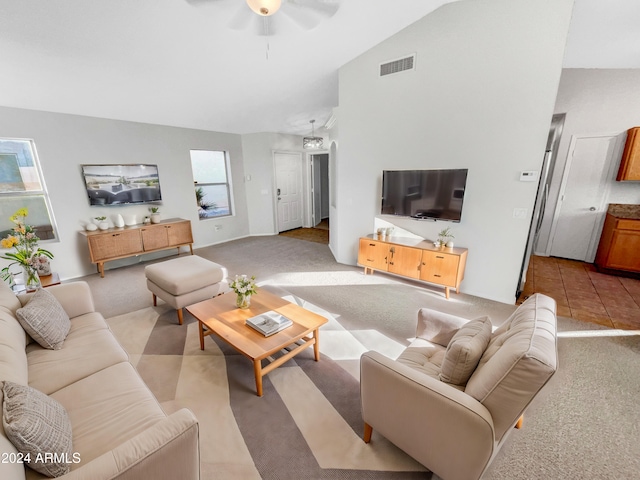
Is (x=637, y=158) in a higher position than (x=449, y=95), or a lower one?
lower

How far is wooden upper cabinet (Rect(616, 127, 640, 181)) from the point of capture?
364 centimetres

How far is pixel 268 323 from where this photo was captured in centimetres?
210

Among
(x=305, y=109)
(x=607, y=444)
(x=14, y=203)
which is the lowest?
(x=607, y=444)

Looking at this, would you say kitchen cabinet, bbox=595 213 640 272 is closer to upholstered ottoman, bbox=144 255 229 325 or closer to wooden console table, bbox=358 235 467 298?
wooden console table, bbox=358 235 467 298

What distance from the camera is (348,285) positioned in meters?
3.73

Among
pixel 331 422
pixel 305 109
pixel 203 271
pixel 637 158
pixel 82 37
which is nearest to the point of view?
pixel 331 422

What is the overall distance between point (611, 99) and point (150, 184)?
7.46 m

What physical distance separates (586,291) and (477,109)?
9.01 feet

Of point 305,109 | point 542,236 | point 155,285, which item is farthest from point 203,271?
point 542,236

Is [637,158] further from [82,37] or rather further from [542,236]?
[82,37]

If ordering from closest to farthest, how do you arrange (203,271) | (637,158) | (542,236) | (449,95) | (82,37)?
(82,37) < (203,271) < (449,95) < (637,158) < (542,236)

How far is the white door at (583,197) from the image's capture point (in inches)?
159

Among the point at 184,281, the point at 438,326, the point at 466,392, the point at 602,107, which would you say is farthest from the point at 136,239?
the point at 602,107

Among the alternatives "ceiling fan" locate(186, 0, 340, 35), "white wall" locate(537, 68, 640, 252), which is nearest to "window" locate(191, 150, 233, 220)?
"ceiling fan" locate(186, 0, 340, 35)
